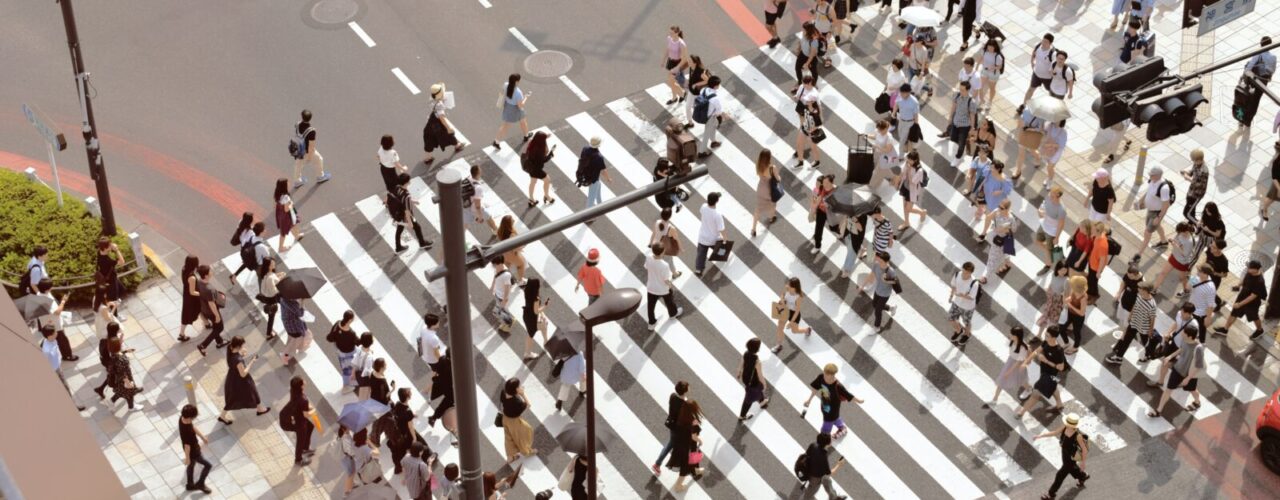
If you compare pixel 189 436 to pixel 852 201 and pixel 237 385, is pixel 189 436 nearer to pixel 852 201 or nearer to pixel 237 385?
pixel 237 385

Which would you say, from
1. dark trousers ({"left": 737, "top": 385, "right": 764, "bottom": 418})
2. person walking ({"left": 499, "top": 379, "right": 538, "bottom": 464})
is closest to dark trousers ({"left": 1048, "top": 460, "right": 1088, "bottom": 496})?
dark trousers ({"left": 737, "top": 385, "right": 764, "bottom": 418})

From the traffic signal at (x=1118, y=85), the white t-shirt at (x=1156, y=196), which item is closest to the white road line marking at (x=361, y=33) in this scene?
the white t-shirt at (x=1156, y=196)

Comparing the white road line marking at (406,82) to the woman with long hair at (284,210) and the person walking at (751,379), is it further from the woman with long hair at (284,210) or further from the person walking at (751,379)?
the person walking at (751,379)

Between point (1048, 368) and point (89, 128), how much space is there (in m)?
13.6

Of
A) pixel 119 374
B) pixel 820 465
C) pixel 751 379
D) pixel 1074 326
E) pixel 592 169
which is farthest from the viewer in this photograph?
pixel 592 169

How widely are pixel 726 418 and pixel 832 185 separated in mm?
4134

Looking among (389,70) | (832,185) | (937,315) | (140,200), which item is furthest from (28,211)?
(937,315)

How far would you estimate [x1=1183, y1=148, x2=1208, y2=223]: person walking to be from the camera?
80.1ft

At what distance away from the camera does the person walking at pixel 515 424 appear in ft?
67.6

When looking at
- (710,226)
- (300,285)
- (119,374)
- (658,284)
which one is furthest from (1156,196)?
(119,374)

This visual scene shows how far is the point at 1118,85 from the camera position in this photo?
63.0 ft

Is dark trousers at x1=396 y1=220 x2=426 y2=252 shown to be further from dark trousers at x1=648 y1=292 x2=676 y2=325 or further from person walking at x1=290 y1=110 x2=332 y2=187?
dark trousers at x1=648 y1=292 x2=676 y2=325

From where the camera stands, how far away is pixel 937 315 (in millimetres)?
24047

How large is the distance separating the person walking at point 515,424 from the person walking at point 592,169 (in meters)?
4.38
